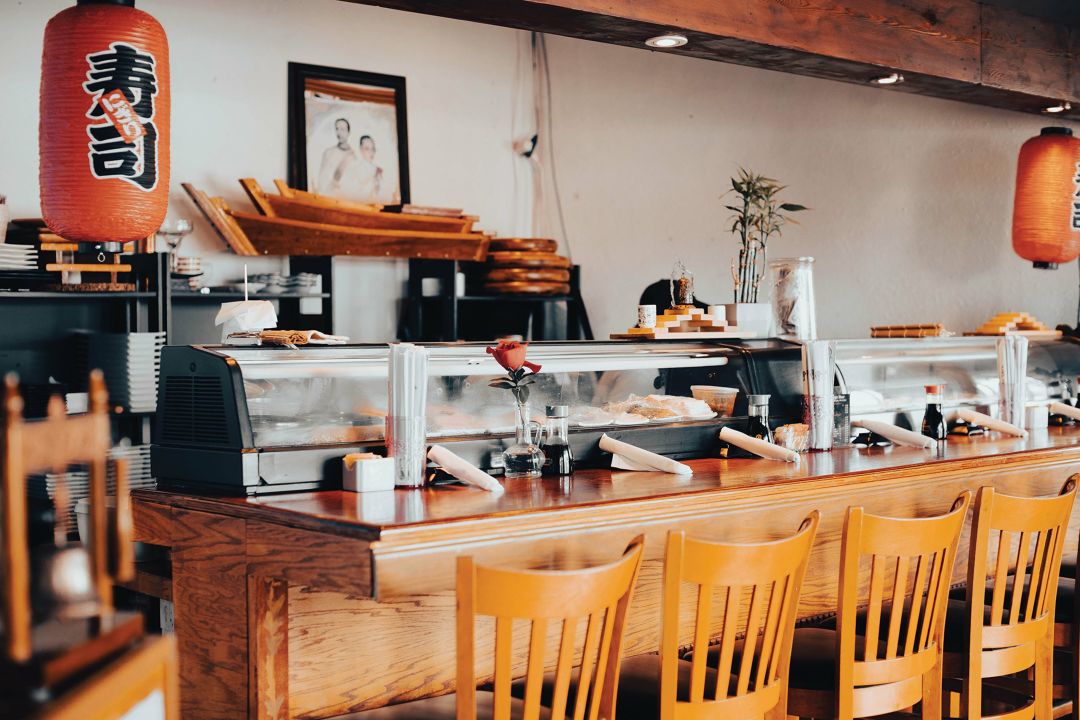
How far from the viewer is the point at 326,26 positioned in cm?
568

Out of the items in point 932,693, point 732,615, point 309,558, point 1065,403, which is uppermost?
point 1065,403

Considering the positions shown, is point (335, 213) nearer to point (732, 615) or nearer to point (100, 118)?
point (100, 118)

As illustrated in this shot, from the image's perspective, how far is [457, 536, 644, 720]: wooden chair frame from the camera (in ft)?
6.15

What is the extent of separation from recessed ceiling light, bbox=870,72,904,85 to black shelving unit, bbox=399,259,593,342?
6.72 ft

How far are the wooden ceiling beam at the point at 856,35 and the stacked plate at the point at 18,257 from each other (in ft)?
6.59

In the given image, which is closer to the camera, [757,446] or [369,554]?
[369,554]

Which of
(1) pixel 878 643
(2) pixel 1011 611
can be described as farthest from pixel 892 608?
(2) pixel 1011 611

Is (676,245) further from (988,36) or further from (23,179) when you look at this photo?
(23,179)

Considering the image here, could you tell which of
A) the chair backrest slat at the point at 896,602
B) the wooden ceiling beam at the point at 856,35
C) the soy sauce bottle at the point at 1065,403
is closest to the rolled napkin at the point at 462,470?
the chair backrest slat at the point at 896,602

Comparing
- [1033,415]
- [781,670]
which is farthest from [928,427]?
[781,670]

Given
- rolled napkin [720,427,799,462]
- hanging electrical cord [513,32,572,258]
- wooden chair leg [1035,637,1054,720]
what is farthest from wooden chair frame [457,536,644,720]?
hanging electrical cord [513,32,572,258]

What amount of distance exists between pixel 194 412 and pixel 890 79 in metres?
3.55

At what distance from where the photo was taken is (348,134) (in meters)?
5.71

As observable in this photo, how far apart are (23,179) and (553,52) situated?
10.3 feet
